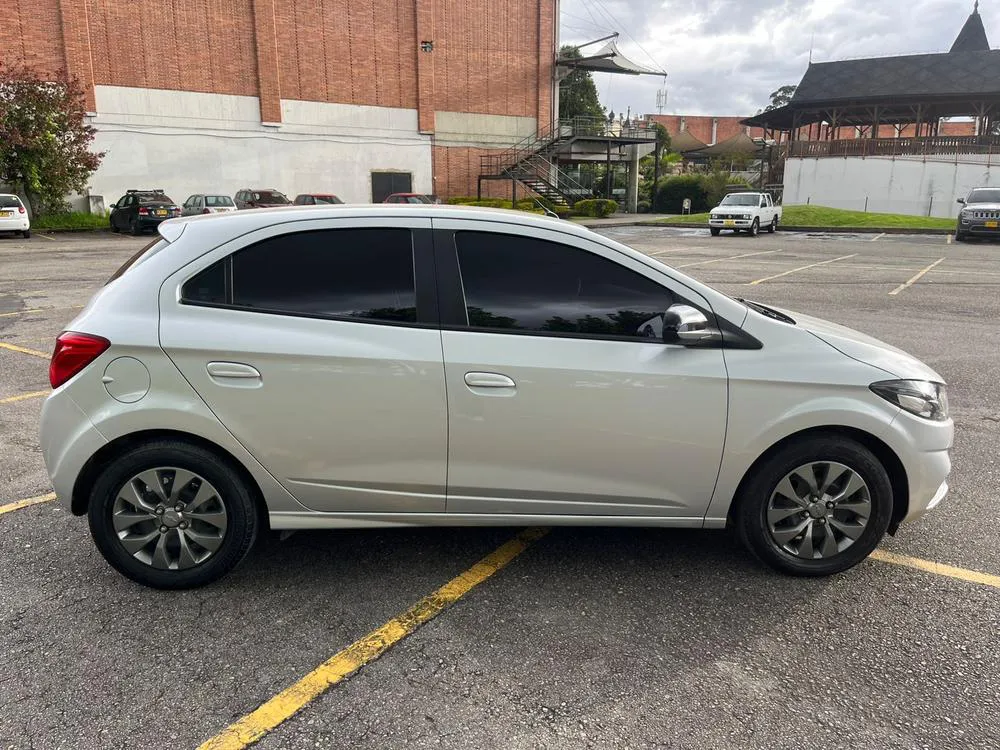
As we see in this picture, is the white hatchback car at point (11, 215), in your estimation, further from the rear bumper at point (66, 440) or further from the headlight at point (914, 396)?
the headlight at point (914, 396)

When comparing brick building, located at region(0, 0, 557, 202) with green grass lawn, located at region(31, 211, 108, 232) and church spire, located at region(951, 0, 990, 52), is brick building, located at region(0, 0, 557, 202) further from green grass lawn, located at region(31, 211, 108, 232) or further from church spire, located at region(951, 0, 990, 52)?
church spire, located at region(951, 0, 990, 52)

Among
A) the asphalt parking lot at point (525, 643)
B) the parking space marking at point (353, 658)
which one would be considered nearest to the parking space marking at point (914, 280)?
the asphalt parking lot at point (525, 643)

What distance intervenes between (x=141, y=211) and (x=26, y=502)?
25895mm

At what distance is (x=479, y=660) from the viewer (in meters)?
2.90

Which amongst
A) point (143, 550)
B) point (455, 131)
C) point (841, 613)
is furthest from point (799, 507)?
point (455, 131)

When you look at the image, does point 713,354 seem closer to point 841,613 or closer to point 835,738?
point 841,613

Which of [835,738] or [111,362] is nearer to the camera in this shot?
[835,738]

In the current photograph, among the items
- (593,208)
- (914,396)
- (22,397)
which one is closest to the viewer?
(914,396)

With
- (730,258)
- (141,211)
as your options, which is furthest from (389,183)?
(730,258)

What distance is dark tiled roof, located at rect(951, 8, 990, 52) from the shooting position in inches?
2137

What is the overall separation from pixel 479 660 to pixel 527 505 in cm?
72

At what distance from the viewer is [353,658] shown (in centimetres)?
290

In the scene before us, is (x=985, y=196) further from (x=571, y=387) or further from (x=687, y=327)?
(x=571, y=387)

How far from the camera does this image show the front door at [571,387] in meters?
3.19
